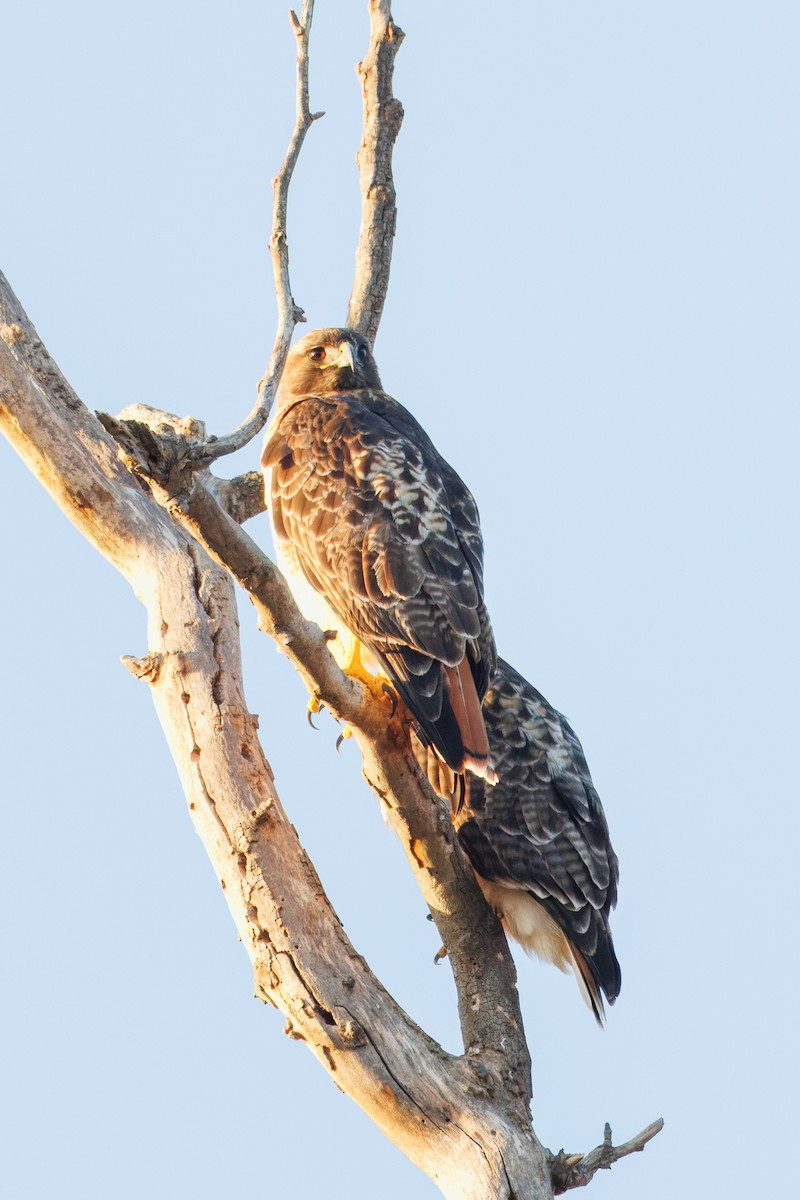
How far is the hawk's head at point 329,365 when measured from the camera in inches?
297

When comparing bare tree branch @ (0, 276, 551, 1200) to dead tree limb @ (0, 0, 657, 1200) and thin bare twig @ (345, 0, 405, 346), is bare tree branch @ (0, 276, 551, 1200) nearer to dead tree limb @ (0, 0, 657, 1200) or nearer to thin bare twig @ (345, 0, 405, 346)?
dead tree limb @ (0, 0, 657, 1200)

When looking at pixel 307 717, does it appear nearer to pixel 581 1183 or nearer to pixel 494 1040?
pixel 494 1040

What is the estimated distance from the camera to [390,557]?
6098mm

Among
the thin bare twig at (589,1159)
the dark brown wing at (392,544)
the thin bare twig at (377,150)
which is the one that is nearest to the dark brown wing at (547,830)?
the dark brown wing at (392,544)

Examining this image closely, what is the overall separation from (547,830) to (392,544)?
1.59 m

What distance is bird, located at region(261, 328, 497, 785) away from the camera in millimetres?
5867

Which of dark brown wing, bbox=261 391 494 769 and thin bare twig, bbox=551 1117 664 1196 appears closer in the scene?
thin bare twig, bbox=551 1117 664 1196

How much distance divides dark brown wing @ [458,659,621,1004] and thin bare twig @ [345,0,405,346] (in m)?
2.43

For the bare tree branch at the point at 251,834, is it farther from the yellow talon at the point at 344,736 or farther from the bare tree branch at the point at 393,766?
the yellow talon at the point at 344,736

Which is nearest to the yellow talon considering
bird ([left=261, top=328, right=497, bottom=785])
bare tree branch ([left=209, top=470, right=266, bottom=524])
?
bird ([left=261, top=328, right=497, bottom=785])

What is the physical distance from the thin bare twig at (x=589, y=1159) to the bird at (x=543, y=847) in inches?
56.7

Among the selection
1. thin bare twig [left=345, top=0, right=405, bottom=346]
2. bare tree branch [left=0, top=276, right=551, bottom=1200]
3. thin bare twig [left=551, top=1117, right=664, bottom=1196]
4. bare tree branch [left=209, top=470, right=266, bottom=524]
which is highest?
thin bare twig [left=345, top=0, right=405, bottom=346]

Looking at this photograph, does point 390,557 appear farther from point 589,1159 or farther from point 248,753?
point 589,1159

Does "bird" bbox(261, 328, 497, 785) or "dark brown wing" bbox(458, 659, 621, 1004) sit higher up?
"bird" bbox(261, 328, 497, 785)
